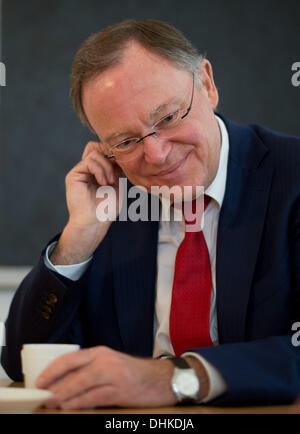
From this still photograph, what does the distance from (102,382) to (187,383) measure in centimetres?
14

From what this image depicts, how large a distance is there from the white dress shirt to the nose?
0.18 meters

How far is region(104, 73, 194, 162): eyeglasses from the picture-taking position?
1.51 m

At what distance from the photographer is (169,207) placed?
1712mm

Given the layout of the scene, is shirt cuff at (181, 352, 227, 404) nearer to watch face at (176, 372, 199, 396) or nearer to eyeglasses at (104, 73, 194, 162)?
watch face at (176, 372, 199, 396)

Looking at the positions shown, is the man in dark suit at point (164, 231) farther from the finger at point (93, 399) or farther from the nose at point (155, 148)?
the finger at point (93, 399)

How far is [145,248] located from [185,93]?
43 centimetres

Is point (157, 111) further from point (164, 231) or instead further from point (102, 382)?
point (102, 382)

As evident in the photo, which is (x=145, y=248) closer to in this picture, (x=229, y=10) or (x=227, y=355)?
(x=227, y=355)

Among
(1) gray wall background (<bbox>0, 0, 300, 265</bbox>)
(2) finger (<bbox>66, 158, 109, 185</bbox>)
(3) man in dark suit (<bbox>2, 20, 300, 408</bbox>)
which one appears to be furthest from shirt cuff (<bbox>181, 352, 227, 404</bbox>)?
(1) gray wall background (<bbox>0, 0, 300, 265</bbox>)

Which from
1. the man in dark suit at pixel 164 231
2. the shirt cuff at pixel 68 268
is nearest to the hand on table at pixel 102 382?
the man in dark suit at pixel 164 231

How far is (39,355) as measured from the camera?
3.42ft

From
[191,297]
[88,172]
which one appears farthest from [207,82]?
[191,297]

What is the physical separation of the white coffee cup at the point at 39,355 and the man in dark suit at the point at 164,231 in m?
0.44
